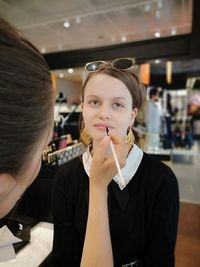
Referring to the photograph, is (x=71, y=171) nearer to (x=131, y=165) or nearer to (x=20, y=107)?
(x=131, y=165)

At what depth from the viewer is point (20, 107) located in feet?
1.09

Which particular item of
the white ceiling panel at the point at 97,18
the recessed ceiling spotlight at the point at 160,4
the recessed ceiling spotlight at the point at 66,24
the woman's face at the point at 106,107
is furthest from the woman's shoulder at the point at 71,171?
the recessed ceiling spotlight at the point at 66,24

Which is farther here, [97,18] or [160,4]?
[97,18]

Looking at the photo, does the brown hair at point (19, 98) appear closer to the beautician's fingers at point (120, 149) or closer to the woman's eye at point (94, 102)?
the beautician's fingers at point (120, 149)

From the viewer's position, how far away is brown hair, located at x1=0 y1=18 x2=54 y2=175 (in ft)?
1.04

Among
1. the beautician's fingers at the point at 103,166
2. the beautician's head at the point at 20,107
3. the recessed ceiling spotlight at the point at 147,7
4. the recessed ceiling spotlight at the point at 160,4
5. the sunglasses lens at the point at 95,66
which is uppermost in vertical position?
the recessed ceiling spotlight at the point at 147,7

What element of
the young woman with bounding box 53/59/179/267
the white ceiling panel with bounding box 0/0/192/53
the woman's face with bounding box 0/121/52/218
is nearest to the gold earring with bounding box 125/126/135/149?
the young woman with bounding box 53/59/179/267

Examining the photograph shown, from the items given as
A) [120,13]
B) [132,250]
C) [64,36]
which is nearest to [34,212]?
[132,250]

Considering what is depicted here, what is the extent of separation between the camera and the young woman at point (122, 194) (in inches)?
27.1

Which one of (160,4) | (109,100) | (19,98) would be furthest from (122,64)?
(160,4)

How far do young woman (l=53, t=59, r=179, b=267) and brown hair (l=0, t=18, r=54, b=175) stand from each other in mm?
293

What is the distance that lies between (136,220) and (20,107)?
0.55 metres

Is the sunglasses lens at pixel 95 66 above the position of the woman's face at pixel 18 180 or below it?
above

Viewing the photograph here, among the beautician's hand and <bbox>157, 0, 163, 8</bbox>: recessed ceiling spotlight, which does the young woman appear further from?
<bbox>157, 0, 163, 8</bbox>: recessed ceiling spotlight
